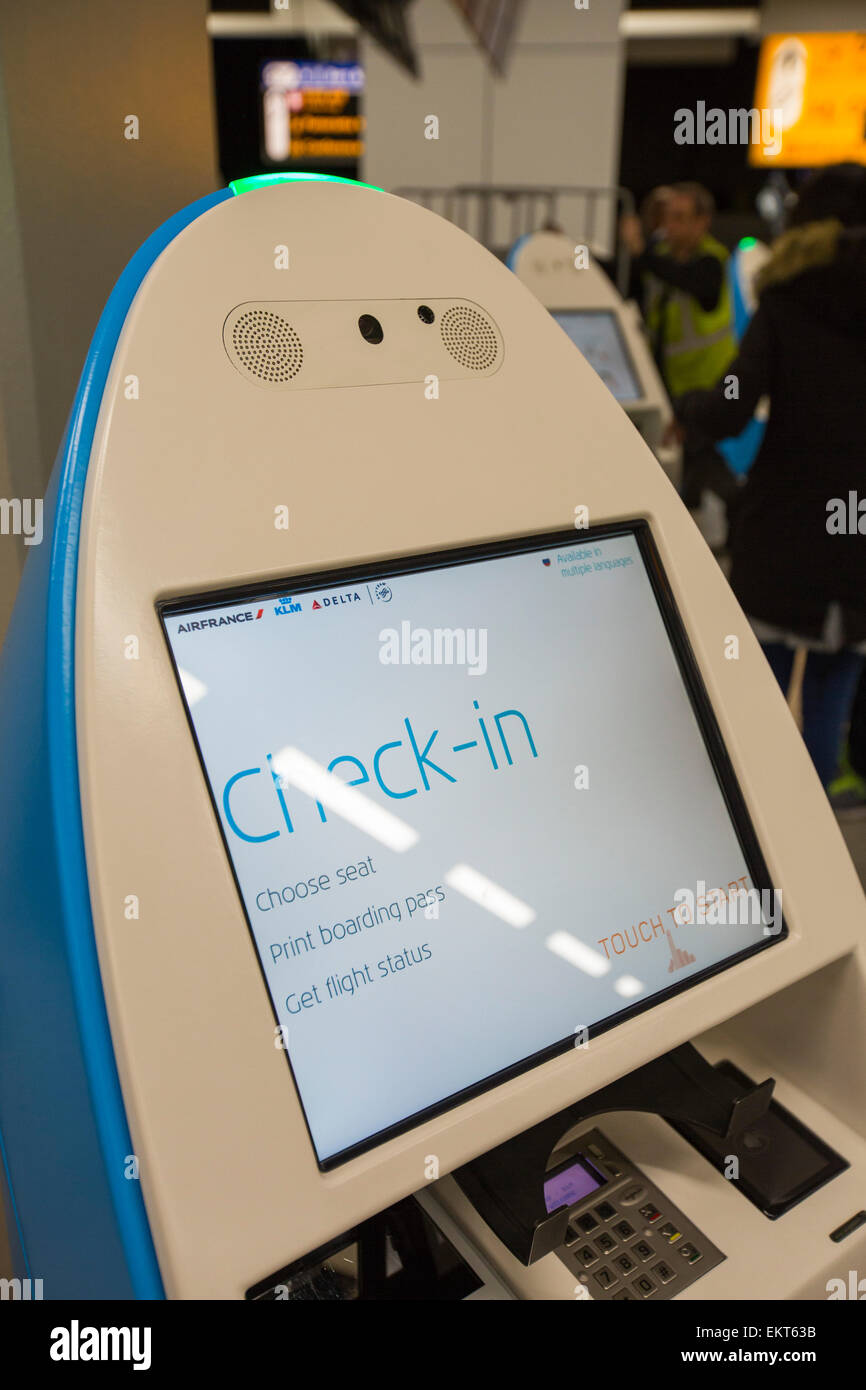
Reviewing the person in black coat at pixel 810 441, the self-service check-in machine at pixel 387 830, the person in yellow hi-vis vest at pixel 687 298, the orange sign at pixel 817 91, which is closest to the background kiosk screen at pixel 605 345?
the person in yellow hi-vis vest at pixel 687 298

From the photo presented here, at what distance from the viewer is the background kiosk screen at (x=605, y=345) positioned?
10.1ft

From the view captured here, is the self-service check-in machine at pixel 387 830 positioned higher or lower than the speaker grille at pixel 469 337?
lower

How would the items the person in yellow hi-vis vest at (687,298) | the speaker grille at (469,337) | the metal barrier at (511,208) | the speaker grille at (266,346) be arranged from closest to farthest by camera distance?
the speaker grille at (266,346), the speaker grille at (469,337), the person in yellow hi-vis vest at (687,298), the metal barrier at (511,208)

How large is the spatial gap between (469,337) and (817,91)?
872cm

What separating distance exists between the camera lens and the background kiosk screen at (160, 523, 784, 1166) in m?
0.17

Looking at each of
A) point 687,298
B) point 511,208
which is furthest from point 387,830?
point 511,208

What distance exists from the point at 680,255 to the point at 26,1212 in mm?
4022

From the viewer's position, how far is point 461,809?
2.30 ft

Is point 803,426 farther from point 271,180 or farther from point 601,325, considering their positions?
point 271,180

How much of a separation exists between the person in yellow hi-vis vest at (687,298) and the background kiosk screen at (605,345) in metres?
0.56

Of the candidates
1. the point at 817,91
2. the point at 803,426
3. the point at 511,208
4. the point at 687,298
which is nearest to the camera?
the point at 803,426

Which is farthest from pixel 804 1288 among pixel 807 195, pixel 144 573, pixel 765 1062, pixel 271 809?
pixel 807 195

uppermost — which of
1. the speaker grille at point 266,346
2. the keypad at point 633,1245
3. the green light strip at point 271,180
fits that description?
the green light strip at point 271,180

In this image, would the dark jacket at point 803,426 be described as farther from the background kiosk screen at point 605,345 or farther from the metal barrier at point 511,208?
the metal barrier at point 511,208
